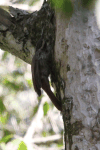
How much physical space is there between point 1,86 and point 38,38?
161 cm

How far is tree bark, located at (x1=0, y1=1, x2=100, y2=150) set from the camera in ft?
2.27

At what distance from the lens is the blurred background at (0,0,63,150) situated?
2.26m

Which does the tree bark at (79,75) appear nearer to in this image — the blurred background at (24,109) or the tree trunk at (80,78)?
the tree trunk at (80,78)

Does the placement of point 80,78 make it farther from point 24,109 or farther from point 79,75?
point 24,109

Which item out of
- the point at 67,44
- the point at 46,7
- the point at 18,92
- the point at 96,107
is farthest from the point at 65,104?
the point at 18,92

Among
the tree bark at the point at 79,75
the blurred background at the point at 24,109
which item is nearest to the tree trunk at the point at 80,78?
the tree bark at the point at 79,75

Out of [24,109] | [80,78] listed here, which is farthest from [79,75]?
[24,109]

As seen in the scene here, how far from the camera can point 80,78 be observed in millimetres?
740

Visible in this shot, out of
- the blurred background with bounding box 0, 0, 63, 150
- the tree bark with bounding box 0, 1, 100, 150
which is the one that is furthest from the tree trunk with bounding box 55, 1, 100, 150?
the blurred background with bounding box 0, 0, 63, 150

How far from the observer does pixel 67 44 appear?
0.80 m

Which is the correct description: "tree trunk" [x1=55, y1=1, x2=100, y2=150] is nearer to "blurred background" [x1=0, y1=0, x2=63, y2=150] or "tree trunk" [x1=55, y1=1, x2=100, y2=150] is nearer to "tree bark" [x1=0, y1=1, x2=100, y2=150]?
"tree bark" [x1=0, y1=1, x2=100, y2=150]

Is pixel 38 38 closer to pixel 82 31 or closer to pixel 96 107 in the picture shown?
pixel 82 31

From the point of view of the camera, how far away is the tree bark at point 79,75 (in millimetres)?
692

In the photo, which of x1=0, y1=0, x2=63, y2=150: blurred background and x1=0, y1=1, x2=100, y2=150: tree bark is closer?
x1=0, y1=1, x2=100, y2=150: tree bark
